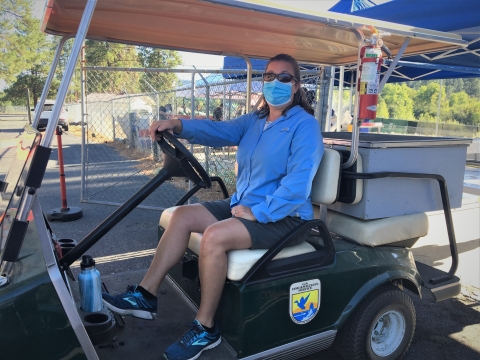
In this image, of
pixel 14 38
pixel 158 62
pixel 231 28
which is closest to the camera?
pixel 231 28

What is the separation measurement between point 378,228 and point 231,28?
1.63 metres

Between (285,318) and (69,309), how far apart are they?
1.04 metres

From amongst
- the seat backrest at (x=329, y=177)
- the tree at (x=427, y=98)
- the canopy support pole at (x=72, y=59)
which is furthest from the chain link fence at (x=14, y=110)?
the tree at (x=427, y=98)

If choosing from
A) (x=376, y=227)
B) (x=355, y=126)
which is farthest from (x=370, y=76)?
(x=376, y=227)

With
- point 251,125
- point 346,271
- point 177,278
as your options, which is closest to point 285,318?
point 346,271

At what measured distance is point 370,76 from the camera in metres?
2.21

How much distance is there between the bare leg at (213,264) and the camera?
193 centimetres

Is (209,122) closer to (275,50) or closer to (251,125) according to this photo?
(251,125)

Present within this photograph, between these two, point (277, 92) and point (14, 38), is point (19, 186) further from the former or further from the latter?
point (14, 38)

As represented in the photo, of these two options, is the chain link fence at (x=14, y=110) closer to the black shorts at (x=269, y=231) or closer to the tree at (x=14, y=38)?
the black shorts at (x=269, y=231)

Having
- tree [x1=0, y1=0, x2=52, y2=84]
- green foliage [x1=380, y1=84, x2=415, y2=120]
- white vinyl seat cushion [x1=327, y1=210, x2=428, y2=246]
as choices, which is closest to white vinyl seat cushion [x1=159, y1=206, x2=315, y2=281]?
white vinyl seat cushion [x1=327, y1=210, x2=428, y2=246]

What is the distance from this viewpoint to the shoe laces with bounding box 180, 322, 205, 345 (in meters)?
1.90

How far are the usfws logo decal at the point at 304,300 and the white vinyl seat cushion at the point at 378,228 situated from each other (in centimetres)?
54

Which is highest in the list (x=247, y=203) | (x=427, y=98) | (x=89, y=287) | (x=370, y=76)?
(x=427, y=98)
